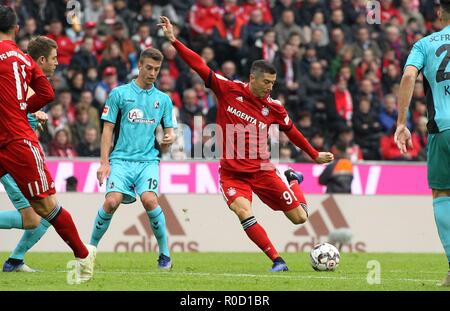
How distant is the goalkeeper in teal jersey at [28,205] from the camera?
10.5 meters

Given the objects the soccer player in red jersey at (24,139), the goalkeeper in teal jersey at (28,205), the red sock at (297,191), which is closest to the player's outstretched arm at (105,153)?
the goalkeeper in teal jersey at (28,205)

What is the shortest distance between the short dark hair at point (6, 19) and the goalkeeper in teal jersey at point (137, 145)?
2569mm

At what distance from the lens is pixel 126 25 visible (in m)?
21.8

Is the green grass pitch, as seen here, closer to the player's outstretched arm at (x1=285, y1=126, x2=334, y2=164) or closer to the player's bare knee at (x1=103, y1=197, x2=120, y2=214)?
the player's bare knee at (x1=103, y1=197, x2=120, y2=214)

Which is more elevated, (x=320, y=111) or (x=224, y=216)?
(x=320, y=111)

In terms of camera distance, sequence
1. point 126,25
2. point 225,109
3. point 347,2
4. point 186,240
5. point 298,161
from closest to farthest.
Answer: point 225,109 < point 186,240 < point 298,161 < point 126,25 < point 347,2

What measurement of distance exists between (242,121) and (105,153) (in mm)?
1701

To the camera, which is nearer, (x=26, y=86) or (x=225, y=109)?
(x=26, y=86)

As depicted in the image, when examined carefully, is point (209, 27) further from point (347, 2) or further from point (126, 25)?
point (347, 2)

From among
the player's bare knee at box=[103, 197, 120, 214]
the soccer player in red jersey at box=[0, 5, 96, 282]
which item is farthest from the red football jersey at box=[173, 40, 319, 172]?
the soccer player in red jersey at box=[0, 5, 96, 282]

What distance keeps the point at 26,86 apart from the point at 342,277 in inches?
150

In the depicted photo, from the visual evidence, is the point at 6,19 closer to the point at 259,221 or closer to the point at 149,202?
the point at 149,202

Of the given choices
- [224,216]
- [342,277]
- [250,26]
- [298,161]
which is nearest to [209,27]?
[250,26]

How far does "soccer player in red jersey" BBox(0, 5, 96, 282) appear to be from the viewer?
931cm
